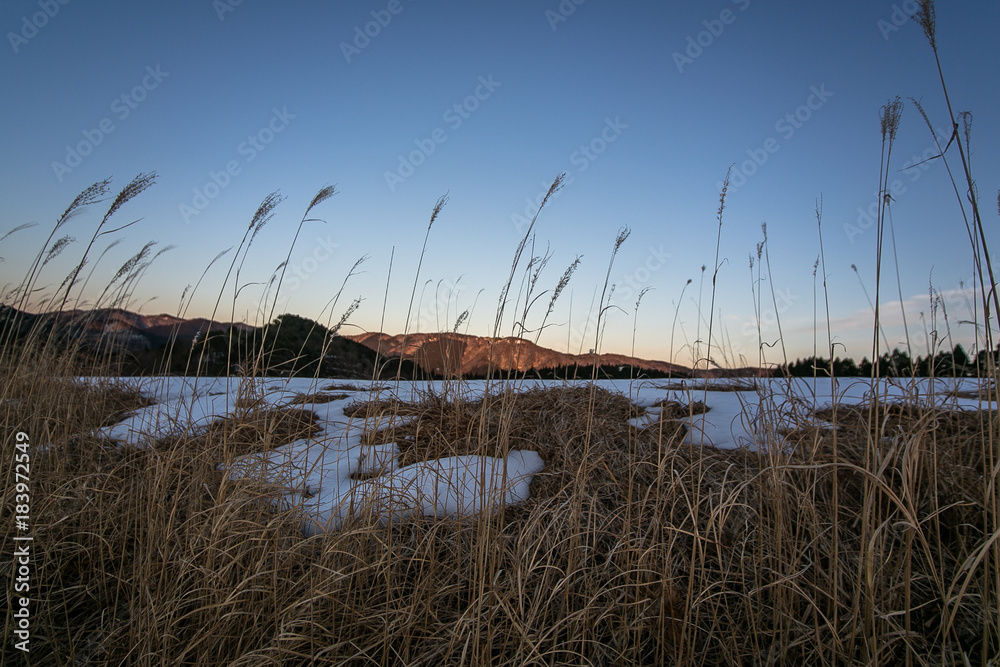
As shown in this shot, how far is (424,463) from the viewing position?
2111mm

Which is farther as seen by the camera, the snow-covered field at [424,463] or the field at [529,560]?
the snow-covered field at [424,463]

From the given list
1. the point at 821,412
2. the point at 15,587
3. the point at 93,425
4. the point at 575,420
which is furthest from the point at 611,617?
the point at 93,425

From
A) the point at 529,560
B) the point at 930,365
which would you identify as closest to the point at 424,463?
the point at 529,560

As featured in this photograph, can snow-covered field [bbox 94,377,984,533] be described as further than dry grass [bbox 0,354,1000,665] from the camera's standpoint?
Yes

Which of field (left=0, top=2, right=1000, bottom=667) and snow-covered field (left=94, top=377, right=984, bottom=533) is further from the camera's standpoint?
snow-covered field (left=94, top=377, right=984, bottom=533)

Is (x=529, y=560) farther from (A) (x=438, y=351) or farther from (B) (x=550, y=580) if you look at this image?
(A) (x=438, y=351)

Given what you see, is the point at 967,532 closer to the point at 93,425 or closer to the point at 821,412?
the point at 821,412

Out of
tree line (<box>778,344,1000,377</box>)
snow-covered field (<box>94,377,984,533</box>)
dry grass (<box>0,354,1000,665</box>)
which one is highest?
tree line (<box>778,344,1000,377</box>)

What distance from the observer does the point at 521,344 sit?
232 cm

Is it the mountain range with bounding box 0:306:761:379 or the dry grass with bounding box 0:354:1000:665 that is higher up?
the mountain range with bounding box 0:306:761:379

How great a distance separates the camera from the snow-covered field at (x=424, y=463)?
79.9 inches

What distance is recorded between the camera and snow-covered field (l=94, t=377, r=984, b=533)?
203cm

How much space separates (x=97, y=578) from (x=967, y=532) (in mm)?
3794

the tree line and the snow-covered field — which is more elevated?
the tree line
